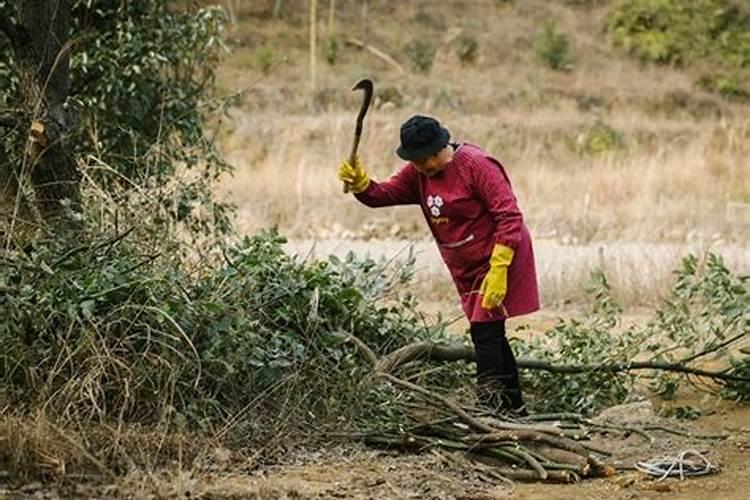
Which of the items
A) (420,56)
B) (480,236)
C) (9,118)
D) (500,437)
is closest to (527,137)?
(420,56)

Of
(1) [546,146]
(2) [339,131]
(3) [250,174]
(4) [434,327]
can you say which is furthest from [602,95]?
(4) [434,327]

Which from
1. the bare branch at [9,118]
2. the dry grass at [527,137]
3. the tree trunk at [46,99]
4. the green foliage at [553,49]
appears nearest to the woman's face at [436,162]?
the tree trunk at [46,99]

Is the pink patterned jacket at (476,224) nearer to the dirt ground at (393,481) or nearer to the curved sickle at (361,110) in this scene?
the curved sickle at (361,110)

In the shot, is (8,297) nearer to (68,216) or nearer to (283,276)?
(68,216)

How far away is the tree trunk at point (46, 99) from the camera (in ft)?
21.4

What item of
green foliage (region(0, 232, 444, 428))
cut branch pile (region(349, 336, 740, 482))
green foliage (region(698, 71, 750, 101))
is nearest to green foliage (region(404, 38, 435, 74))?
green foliage (region(698, 71, 750, 101))

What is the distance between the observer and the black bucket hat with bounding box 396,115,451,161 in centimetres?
632

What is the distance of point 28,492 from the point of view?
4918 mm

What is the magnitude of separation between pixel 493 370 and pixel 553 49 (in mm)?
24555

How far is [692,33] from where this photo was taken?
29.8 metres

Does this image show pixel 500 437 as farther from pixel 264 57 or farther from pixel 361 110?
pixel 264 57

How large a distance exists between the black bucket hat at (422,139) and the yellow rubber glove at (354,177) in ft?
1.17

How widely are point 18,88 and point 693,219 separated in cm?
914

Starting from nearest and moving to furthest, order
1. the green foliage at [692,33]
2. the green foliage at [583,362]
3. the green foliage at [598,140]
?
the green foliage at [583,362] < the green foliage at [598,140] < the green foliage at [692,33]
